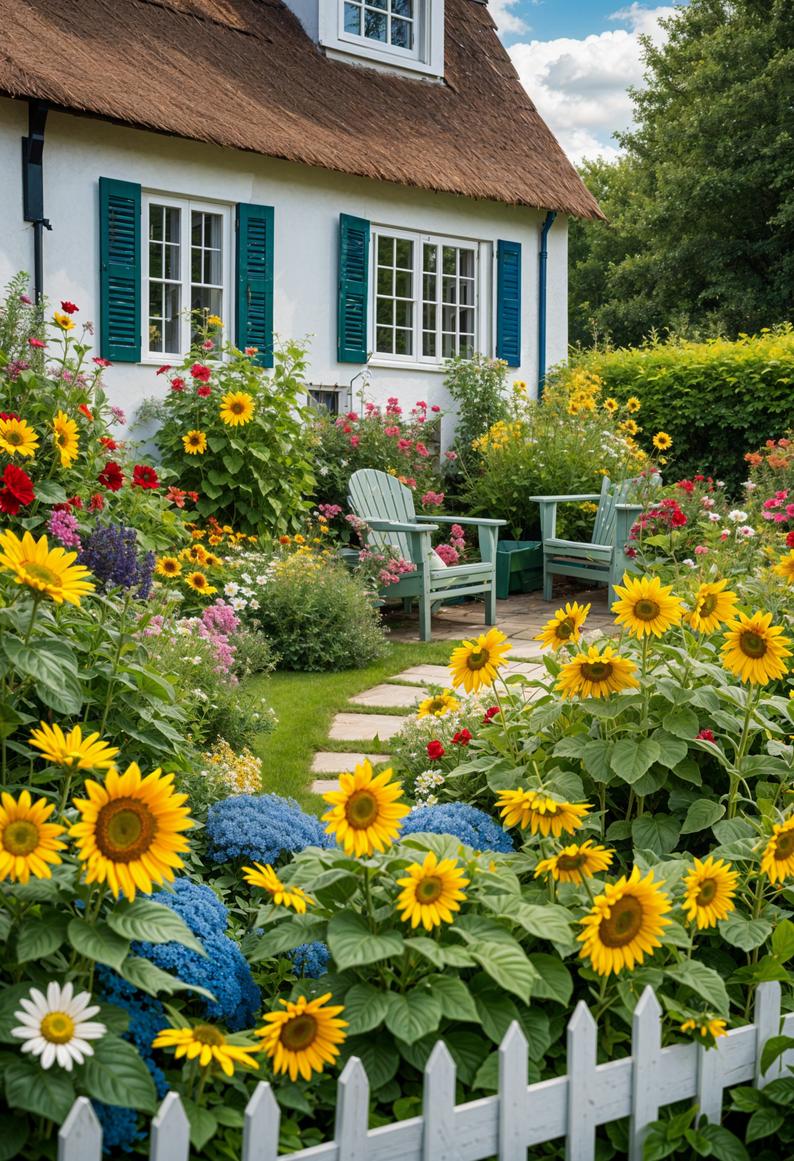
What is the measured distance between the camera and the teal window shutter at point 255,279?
9922mm

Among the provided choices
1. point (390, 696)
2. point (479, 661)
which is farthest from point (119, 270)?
point (479, 661)

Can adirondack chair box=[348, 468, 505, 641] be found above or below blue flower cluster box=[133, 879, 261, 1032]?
above

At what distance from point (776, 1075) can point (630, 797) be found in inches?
28.0

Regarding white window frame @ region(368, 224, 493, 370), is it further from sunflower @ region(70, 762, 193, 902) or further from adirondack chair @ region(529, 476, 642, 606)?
sunflower @ region(70, 762, 193, 902)

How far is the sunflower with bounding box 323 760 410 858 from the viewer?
204cm

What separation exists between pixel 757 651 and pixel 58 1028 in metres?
1.56

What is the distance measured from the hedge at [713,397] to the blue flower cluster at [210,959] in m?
10.5

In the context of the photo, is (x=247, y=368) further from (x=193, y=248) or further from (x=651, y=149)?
(x=651, y=149)

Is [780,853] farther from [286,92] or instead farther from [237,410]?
[286,92]

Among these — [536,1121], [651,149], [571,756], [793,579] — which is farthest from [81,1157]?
[651,149]

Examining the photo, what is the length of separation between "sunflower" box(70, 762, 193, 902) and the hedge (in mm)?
10971

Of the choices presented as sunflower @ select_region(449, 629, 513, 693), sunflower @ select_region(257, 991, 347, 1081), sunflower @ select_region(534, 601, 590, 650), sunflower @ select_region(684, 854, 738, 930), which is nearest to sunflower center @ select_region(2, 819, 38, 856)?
sunflower @ select_region(257, 991, 347, 1081)

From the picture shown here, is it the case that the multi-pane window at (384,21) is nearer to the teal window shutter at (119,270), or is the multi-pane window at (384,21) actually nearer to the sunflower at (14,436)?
the teal window shutter at (119,270)

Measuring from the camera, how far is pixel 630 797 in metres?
2.83
